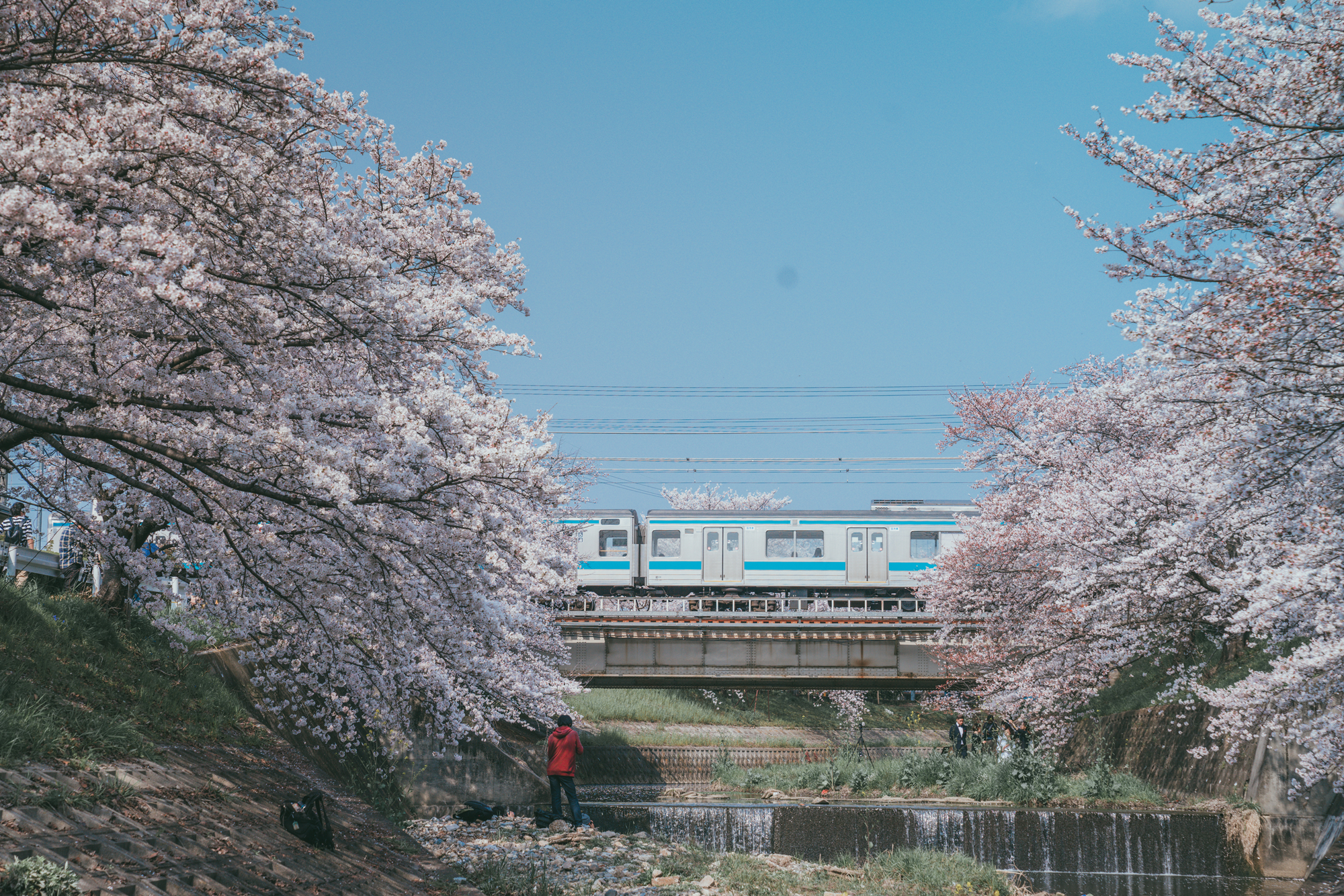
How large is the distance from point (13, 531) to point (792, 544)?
24.3 m

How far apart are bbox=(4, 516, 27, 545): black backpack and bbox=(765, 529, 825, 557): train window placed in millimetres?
23443

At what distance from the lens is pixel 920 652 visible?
87.1ft

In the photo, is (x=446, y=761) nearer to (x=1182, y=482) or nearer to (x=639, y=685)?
(x=639, y=685)

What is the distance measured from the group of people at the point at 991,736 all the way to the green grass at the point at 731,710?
34.3 feet

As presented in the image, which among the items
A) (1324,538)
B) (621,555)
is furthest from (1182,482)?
(621,555)

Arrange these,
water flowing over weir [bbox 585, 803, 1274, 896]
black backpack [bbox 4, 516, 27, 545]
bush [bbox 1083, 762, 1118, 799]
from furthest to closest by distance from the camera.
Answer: bush [bbox 1083, 762, 1118, 799] → black backpack [bbox 4, 516, 27, 545] → water flowing over weir [bbox 585, 803, 1274, 896]

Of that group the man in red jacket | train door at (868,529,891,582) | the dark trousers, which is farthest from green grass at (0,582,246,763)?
train door at (868,529,891,582)

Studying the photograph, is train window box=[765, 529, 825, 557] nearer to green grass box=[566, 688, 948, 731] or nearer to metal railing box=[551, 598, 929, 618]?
metal railing box=[551, 598, 929, 618]

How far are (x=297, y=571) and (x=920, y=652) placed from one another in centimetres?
2181

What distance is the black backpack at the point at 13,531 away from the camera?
14.3 metres

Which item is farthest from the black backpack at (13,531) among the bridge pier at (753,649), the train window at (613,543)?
the train window at (613,543)

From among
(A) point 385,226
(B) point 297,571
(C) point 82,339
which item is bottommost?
(B) point 297,571

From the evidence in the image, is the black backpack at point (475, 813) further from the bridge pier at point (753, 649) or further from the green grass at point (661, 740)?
the green grass at point (661, 740)

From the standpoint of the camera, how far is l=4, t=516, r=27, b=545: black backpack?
14.3 metres
